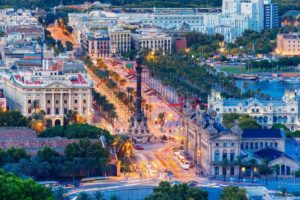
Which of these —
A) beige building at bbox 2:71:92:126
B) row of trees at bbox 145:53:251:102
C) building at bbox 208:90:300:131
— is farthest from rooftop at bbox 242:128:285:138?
row of trees at bbox 145:53:251:102

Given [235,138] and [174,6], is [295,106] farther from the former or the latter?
[174,6]

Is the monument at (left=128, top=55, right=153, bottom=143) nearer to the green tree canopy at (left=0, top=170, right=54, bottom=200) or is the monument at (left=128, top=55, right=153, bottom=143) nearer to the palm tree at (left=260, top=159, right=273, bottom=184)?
the palm tree at (left=260, top=159, right=273, bottom=184)

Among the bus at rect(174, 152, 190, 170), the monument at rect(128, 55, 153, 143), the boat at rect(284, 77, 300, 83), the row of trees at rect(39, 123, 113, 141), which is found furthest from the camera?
the boat at rect(284, 77, 300, 83)

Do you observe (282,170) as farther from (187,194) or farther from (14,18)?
(14,18)

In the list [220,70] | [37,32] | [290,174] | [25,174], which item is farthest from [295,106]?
[37,32]

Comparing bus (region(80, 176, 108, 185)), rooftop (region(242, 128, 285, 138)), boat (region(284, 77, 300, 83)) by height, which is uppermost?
rooftop (region(242, 128, 285, 138))

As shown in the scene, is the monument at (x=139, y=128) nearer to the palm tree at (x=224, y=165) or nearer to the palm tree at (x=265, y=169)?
the palm tree at (x=224, y=165)
